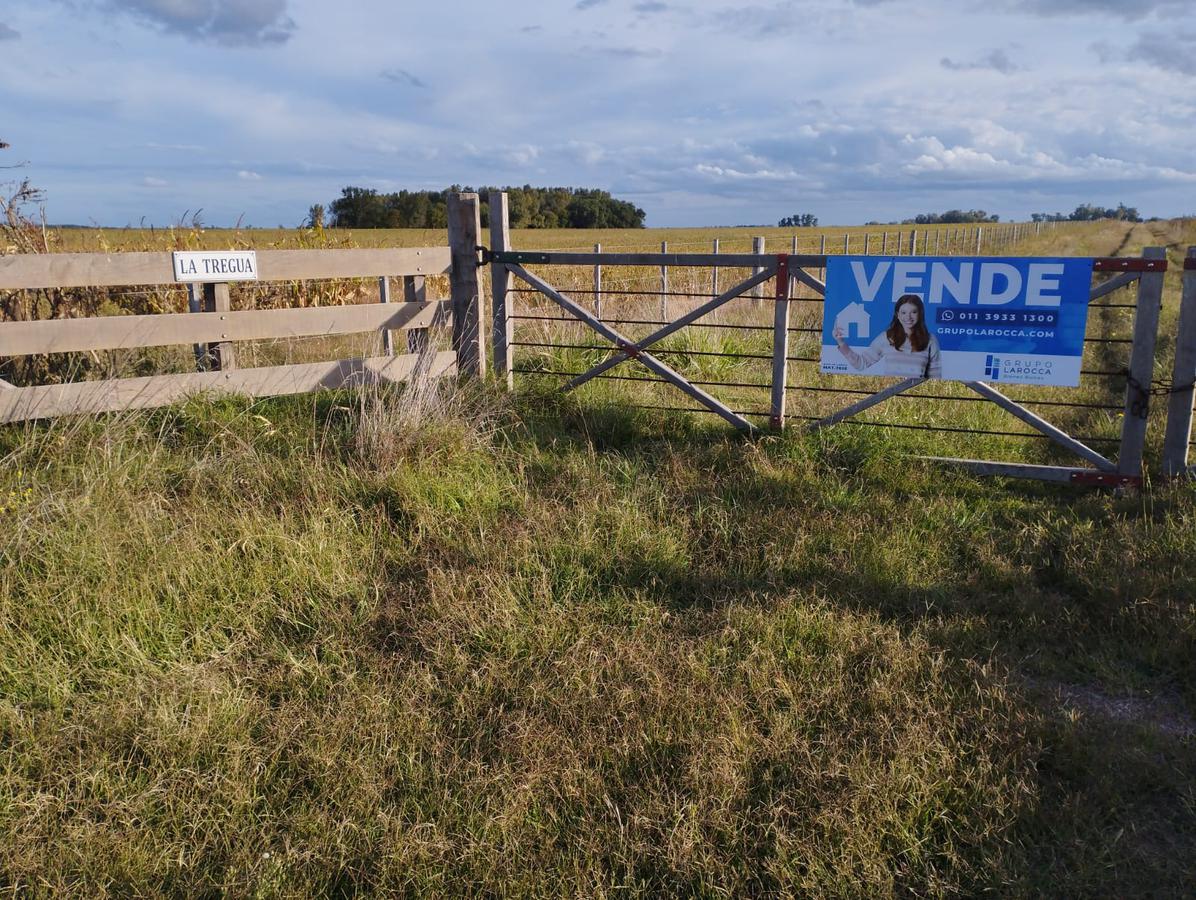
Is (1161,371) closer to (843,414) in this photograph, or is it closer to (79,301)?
(843,414)

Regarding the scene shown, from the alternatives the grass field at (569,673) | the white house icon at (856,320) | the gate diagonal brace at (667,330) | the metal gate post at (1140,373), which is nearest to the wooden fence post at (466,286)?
the gate diagonal brace at (667,330)

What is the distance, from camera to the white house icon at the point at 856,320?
654 centimetres

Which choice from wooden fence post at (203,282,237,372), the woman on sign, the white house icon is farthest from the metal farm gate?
wooden fence post at (203,282,237,372)

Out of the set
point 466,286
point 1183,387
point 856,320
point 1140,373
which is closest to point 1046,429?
point 1140,373

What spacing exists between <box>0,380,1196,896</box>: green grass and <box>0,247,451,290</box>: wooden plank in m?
1.12

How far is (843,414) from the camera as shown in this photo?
22.2 ft

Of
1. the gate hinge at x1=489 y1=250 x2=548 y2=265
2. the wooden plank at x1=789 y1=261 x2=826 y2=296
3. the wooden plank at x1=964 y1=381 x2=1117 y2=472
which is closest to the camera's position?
the wooden plank at x1=964 y1=381 x2=1117 y2=472

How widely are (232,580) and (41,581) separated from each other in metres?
0.90

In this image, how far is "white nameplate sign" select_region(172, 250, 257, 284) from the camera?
6.64 meters

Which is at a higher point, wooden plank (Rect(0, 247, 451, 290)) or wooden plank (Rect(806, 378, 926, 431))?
wooden plank (Rect(0, 247, 451, 290))

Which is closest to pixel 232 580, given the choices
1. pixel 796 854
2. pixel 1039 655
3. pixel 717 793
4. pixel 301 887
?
pixel 301 887

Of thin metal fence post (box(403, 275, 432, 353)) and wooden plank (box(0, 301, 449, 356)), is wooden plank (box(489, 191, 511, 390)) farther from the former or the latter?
thin metal fence post (box(403, 275, 432, 353))

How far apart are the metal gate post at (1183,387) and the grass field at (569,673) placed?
295 millimetres

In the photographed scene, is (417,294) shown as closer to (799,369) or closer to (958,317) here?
(958,317)
